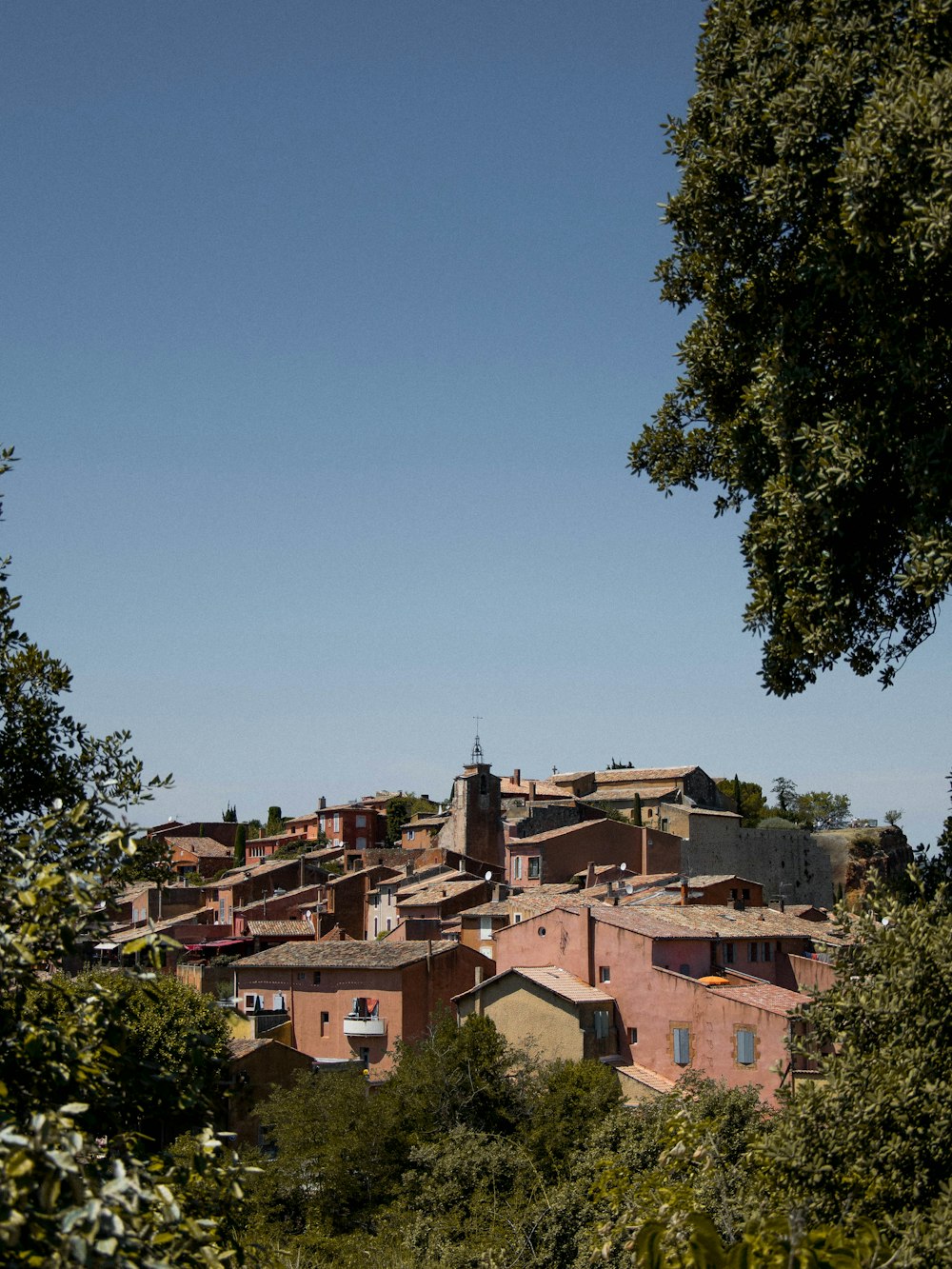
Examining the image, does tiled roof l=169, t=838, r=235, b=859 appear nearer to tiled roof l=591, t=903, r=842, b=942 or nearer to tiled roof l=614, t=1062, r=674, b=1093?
tiled roof l=591, t=903, r=842, b=942

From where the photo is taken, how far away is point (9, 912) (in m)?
5.78

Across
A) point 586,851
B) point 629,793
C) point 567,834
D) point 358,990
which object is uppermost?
point 629,793

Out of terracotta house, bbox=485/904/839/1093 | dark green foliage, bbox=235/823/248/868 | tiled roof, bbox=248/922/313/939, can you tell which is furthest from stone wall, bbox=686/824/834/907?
dark green foliage, bbox=235/823/248/868

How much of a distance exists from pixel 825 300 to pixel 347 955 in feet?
137

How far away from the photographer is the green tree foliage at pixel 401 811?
9912cm

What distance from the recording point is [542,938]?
4509cm

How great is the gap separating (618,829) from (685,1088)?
3669 cm

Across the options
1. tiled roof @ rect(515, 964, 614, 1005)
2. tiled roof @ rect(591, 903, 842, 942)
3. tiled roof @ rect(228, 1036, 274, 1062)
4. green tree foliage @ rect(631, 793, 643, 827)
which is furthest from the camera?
green tree foliage @ rect(631, 793, 643, 827)

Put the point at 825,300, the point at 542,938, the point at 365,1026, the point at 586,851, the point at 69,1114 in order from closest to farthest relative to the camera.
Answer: the point at 69,1114 < the point at 825,300 < the point at 542,938 < the point at 365,1026 < the point at 586,851

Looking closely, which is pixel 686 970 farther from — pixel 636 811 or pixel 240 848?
pixel 240 848

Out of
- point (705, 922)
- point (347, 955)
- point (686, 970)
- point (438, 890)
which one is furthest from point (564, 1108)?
point (438, 890)

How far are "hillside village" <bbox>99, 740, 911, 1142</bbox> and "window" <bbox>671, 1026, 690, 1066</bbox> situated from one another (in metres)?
0.05

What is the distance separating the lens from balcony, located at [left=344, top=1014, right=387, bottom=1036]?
4625cm

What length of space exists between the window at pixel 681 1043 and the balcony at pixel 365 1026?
41.1 feet
